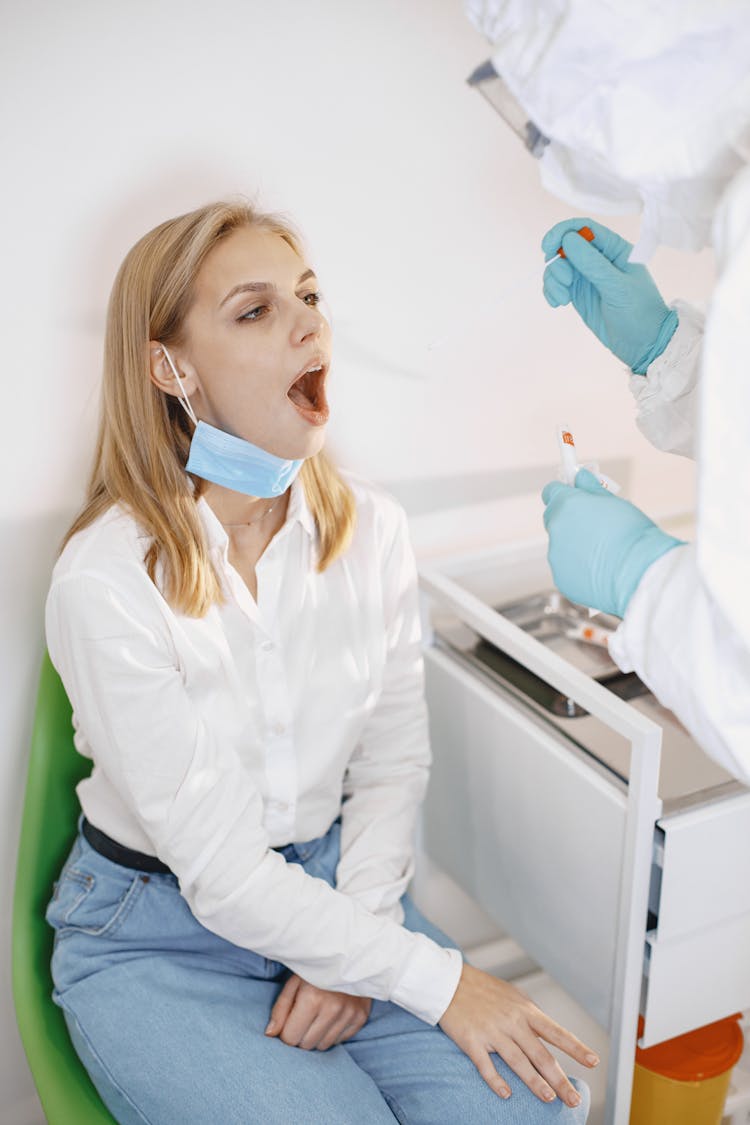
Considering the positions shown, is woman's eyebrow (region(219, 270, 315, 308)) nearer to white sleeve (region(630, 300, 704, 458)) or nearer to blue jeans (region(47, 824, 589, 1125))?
white sleeve (region(630, 300, 704, 458))

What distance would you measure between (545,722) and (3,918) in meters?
0.84

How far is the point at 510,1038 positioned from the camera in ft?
3.96

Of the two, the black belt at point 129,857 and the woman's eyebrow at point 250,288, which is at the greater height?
the woman's eyebrow at point 250,288

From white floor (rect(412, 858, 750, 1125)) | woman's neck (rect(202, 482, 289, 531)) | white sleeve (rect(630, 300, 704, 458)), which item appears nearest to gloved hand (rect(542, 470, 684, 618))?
white sleeve (rect(630, 300, 704, 458))

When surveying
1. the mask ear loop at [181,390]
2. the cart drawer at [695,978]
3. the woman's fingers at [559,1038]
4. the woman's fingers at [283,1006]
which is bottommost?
the cart drawer at [695,978]

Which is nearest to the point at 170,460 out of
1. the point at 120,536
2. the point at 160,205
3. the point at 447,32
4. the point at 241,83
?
the point at 120,536

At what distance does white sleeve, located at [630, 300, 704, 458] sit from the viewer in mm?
1173

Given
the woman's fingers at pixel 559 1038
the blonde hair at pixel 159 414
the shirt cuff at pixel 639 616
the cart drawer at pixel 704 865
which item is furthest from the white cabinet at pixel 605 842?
the blonde hair at pixel 159 414

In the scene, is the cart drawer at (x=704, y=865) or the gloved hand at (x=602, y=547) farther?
the cart drawer at (x=704, y=865)

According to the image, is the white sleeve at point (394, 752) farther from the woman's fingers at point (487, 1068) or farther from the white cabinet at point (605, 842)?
the woman's fingers at point (487, 1068)

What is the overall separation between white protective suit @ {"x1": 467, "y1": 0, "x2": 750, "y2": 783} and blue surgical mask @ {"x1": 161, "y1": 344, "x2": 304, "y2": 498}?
515 millimetres

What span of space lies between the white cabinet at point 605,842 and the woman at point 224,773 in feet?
0.49

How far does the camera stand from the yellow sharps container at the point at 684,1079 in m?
1.45

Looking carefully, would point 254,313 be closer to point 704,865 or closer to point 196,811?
point 196,811
